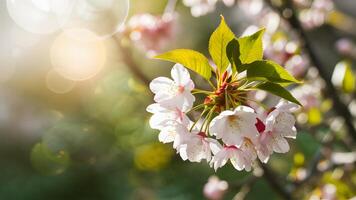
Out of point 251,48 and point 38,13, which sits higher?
point 38,13

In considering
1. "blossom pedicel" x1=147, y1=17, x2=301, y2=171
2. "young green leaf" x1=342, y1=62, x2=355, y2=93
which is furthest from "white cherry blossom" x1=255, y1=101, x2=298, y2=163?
"young green leaf" x1=342, y1=62, x2=355, y2=93

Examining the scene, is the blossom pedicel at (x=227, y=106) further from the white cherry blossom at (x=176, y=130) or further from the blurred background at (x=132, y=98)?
the blurred background at (x=132, y=98)

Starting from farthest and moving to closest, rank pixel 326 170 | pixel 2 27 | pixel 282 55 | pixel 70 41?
pixel 2 27
pixel 70 41
pixel 282 55
pixel 326 170

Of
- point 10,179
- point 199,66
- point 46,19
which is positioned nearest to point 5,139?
point 10,179

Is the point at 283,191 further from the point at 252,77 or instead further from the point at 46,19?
the point at 46,19

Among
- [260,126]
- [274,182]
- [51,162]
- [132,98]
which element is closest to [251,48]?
[260,126]

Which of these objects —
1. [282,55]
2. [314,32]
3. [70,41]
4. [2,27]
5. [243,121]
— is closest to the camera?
[243,121]

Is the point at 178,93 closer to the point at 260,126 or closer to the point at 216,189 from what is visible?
the point at 260,126

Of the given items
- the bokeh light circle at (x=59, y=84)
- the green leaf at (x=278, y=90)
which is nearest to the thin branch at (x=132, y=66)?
the green leaf at (x=278, y=90)
